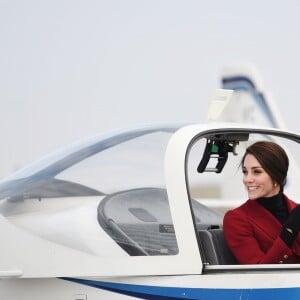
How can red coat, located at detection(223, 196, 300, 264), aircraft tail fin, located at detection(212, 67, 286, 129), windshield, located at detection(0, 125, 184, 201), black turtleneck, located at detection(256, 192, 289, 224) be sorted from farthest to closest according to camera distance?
aircraft tail fin, located at detection(212, 67, 286, 129) < black turtleneck, located at detection(256, 192, 289, 224) < windshield, located at detection(0, 125, 184, 201) < red coat, located at detection(223, 196, 300, 264)

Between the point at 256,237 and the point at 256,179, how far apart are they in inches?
12.8

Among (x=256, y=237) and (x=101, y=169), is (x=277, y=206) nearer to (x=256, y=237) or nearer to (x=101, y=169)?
(x=256, y=237)

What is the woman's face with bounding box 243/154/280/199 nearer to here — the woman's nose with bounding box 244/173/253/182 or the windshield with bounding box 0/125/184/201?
the woman's nose with bounding box 244/173/253/182

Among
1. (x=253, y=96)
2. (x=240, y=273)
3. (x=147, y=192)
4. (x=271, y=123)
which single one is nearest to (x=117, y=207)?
(x=147, y=192)

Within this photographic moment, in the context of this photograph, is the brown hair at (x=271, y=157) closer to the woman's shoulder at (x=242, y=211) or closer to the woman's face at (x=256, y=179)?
the woman's face at (x=256, y=179)

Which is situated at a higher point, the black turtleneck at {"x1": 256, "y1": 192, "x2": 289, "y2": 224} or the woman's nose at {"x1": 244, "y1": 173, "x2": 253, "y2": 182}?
the woman's nose at {"x1": 244, "y1": 173, "x2": 253, "y2": 182}

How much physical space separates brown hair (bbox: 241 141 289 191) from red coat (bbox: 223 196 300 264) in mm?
200

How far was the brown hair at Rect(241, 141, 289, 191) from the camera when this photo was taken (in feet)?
15.3

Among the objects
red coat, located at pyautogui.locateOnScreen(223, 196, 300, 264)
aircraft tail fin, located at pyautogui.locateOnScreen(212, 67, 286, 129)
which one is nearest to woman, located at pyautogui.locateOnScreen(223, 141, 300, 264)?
red coat, located at pyautogui.locateOnScreen(223, 196, 300, 264)

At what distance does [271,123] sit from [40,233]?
69.6 feet

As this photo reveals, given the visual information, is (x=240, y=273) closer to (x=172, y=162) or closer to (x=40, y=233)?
(x=172, y=162)

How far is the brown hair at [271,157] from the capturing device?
4.66m

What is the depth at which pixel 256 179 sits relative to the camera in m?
4.65

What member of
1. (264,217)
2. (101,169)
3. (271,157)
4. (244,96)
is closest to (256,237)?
(264,217)
